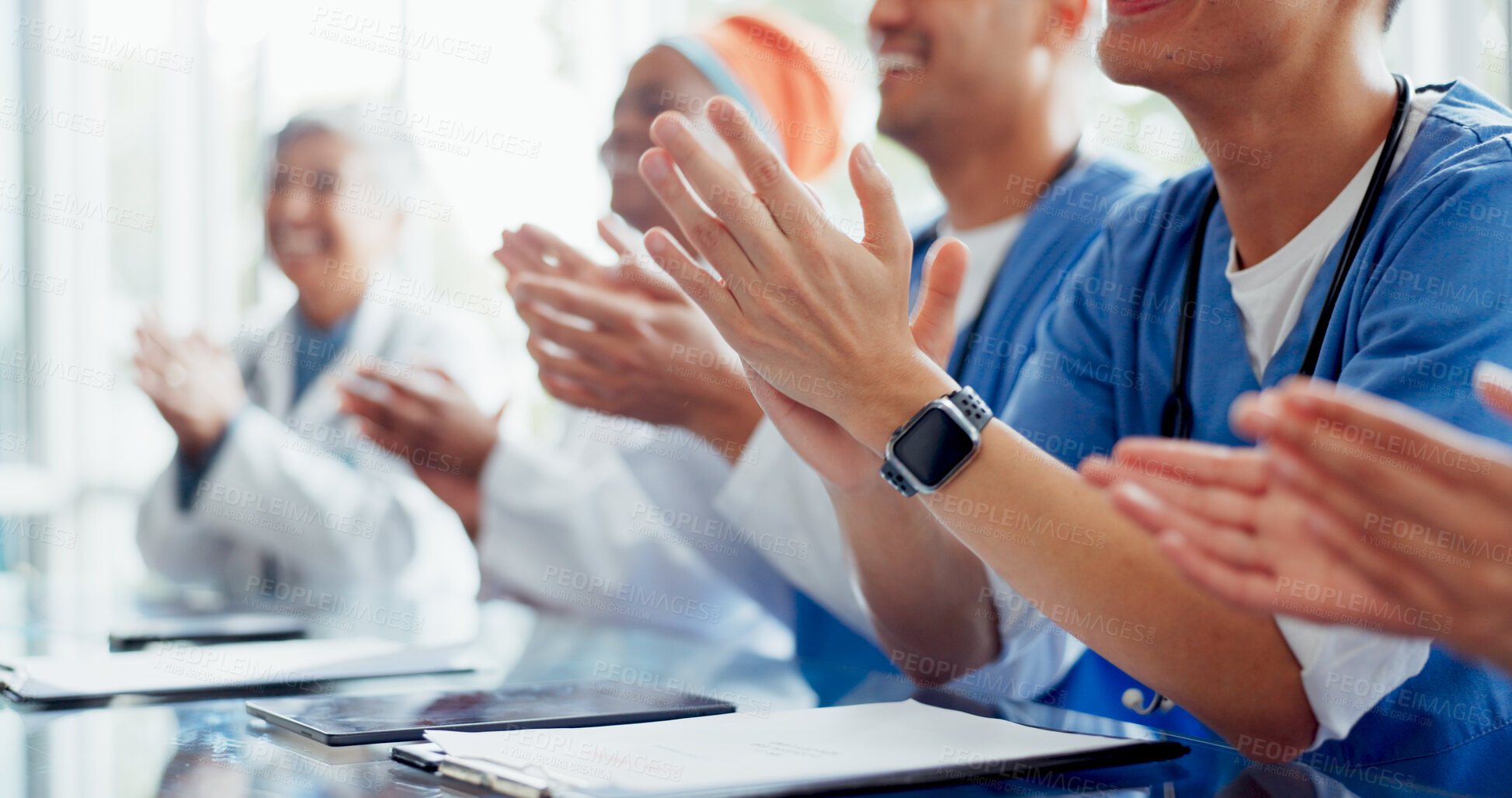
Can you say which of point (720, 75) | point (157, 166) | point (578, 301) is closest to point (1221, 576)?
point (578, 301)

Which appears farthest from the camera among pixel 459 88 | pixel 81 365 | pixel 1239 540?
pixel 81 365

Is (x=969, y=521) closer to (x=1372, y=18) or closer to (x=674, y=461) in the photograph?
(x=1372, y=18)

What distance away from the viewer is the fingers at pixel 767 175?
0.81m

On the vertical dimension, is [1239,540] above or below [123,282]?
below

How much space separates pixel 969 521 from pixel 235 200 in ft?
11.8

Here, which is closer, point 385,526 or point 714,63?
point 714,63

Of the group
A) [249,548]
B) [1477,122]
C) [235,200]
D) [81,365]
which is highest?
[235,200]

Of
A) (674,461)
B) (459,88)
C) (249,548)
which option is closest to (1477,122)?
(674,461)

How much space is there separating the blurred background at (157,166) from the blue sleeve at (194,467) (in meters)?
1.24

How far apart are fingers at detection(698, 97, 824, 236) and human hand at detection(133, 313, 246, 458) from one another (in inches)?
64.5

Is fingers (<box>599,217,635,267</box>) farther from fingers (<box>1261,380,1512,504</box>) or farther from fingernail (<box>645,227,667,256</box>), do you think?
→ fingers (<box>1261,380,1512,504</box>)

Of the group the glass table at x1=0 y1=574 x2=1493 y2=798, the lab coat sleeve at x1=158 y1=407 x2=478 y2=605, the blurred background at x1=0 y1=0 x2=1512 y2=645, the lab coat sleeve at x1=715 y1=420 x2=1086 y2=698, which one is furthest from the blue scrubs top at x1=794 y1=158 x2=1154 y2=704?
the blurred background at x1=0 y1=0 x2=1512 y2=645

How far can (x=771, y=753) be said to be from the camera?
67 centimetres

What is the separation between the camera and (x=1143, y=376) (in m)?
1.04
